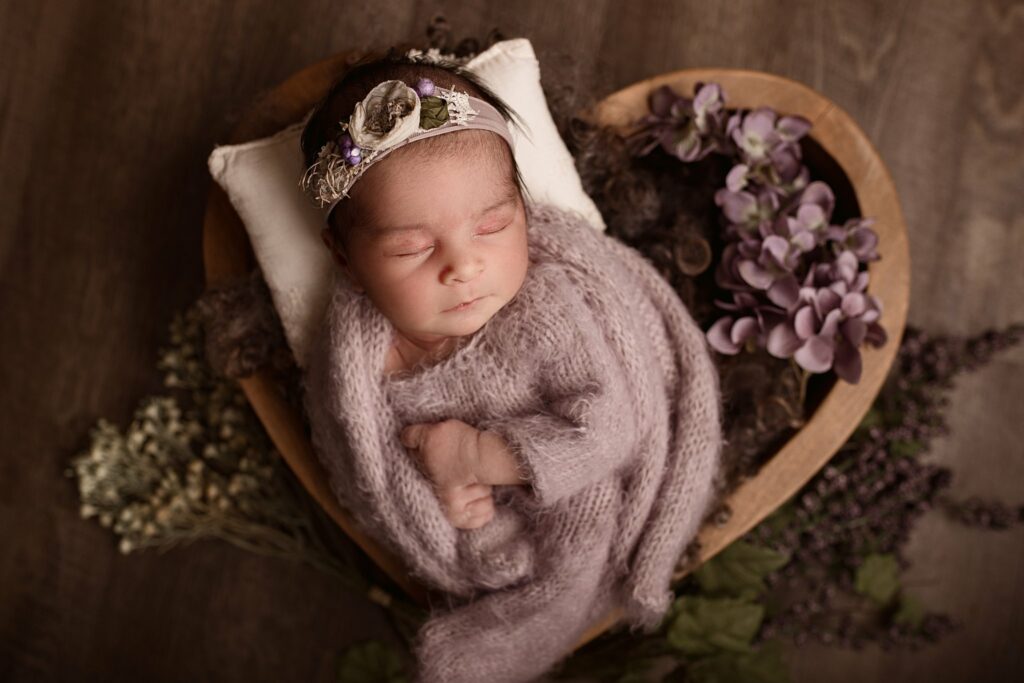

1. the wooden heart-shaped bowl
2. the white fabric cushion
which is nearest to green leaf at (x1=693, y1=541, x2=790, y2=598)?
the wooden heart-shaped bowl

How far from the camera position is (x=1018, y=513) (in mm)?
1801

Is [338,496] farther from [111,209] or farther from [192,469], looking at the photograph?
[111,209]

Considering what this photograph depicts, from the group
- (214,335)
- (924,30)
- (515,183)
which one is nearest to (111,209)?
(214,335)

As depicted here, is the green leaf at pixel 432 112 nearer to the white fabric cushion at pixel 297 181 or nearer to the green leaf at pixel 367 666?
the white fabric cushion at pixel 297 181

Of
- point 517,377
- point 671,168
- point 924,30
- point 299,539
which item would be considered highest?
point 924,30

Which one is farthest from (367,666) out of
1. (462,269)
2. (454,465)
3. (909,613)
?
(909,613)

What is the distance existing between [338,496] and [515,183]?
69cm

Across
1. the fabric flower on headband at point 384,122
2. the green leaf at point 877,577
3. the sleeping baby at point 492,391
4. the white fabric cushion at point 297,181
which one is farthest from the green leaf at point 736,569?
the fabric flower on headband at point 384,122

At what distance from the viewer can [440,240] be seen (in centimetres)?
113

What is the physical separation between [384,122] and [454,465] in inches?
22.4

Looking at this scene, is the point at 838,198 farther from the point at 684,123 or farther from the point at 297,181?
the point at 297,181

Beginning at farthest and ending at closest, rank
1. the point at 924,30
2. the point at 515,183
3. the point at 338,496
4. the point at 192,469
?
the point at 924,30 < the point at 192,469 < the point at 338,496 < the point at 515,183

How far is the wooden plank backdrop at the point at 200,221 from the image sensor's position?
6.10ft

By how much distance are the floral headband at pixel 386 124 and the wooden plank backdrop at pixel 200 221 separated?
0.83 meters
